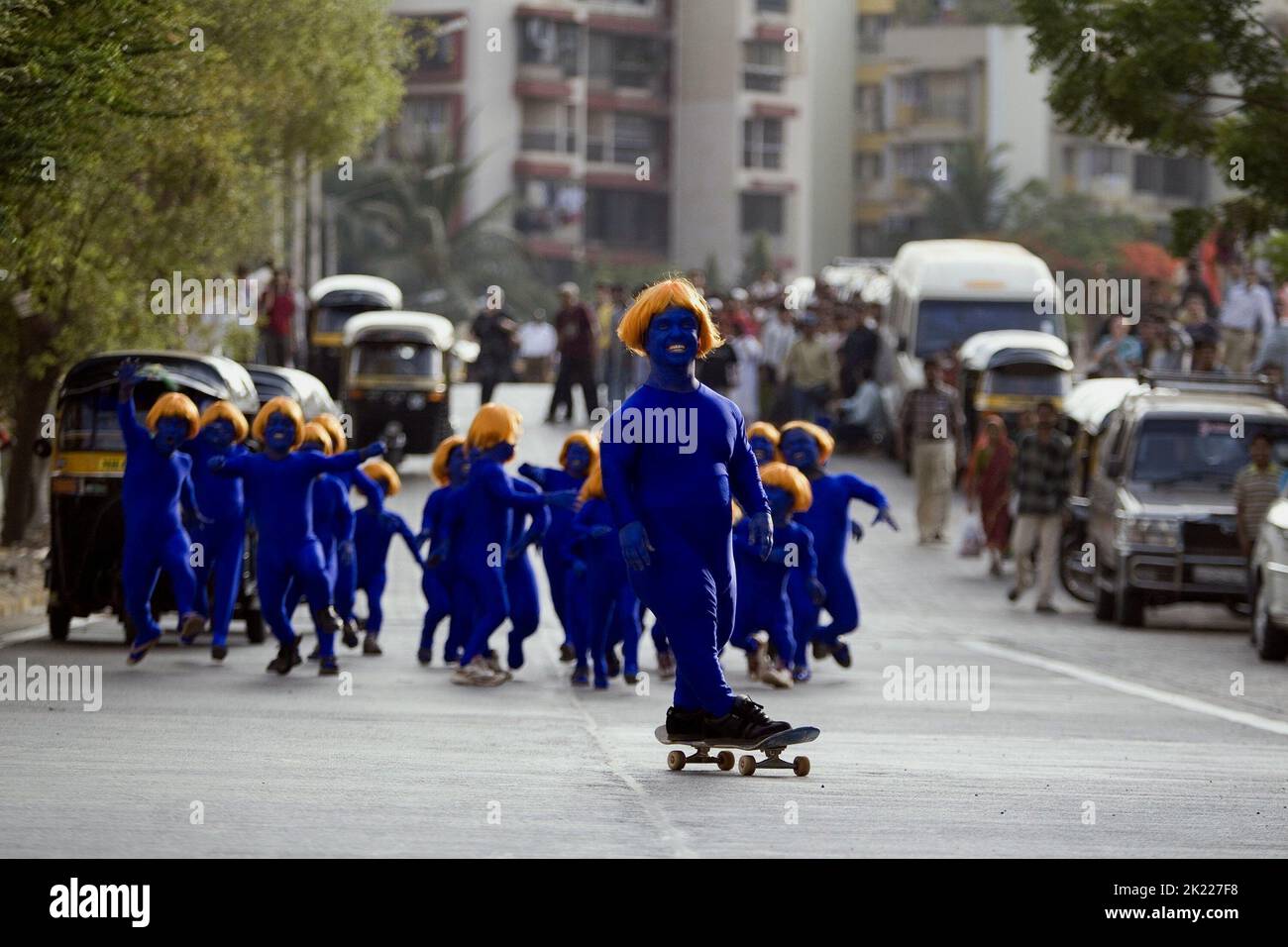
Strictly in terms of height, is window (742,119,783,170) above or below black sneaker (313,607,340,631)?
above

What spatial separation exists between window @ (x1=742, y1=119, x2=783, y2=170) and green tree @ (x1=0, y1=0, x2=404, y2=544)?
176 ft

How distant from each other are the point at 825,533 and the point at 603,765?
7.16 meters

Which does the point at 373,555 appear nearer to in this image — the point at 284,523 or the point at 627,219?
the point at 284,523

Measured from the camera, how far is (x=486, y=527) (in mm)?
18219

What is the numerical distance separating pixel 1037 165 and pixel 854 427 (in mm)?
46499

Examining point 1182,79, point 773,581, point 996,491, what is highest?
point 1182,79

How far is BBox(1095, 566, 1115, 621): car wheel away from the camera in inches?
1057

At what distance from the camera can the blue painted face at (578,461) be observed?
18797mm

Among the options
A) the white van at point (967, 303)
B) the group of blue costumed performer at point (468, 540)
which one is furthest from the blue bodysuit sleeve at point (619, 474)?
the white van at point (967, 303)

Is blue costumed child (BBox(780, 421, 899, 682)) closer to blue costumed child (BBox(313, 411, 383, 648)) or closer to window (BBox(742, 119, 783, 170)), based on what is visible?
blue costumed child (BBox(313, 411, 383, 648))

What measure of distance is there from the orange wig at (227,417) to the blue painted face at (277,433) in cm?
95

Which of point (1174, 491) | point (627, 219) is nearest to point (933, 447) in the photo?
Answer: point (1174, 491)

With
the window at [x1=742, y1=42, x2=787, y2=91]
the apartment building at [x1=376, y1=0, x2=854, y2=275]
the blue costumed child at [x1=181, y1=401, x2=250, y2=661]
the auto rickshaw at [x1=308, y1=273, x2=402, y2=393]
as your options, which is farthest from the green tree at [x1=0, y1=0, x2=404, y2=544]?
the window at [x1=742, y1=42, x2=787, y2=91]
